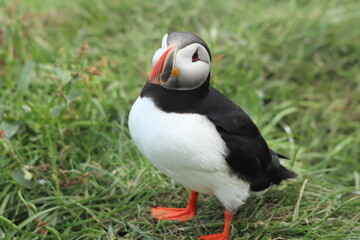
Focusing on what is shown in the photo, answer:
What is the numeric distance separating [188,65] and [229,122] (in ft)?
1.30

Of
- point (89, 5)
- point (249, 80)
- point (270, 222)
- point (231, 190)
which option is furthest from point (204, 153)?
point (89, 5)

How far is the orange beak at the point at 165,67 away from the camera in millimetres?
1978

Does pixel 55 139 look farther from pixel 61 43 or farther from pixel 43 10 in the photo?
pixel 43 10

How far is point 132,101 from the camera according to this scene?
375 centimetres

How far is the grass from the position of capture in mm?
2742

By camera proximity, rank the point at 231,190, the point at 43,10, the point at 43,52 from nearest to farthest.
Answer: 1. the point at 231,190
2. the point at 43,52
3. the point at 43,10

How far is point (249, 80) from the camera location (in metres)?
4.49

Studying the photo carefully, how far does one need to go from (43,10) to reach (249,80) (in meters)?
2.33

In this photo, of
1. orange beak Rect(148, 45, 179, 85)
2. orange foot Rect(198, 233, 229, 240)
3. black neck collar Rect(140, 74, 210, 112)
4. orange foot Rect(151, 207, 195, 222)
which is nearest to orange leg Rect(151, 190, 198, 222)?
orange foot Rect(151, 207, 195, 222)

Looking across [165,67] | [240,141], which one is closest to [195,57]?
[165,67]

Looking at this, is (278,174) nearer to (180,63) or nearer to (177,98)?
(177,98)

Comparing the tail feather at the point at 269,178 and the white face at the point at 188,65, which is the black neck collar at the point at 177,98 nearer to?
the white face at the point at 188,65

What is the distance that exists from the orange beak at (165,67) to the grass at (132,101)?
963mm

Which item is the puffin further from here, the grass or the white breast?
the grass
